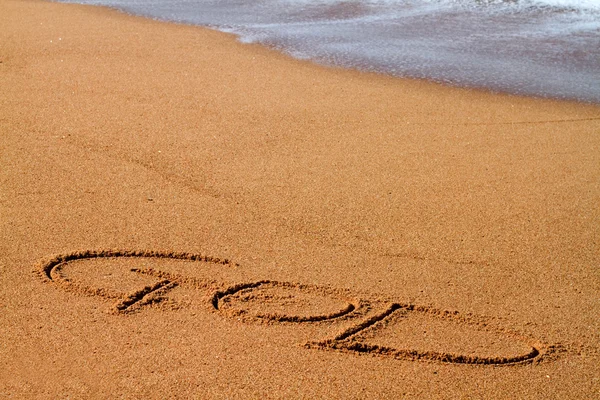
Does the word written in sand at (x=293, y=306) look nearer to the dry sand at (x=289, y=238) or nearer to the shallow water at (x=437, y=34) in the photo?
the dry sand at (x=289, y=238)

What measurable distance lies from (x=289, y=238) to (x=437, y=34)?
176 inches

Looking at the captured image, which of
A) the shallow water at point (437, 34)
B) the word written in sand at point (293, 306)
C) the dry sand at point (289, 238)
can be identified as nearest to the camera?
the dry sand at point (289, 238)

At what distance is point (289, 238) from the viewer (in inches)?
134

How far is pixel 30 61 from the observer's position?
5.69 m

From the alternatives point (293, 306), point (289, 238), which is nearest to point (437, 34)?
point (289, 238)

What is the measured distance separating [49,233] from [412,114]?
8.42ft

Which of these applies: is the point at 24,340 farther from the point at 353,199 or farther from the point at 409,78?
the point at 409,78

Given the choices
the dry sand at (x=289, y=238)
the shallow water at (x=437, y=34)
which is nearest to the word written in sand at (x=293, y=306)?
the dry sand at (x=289, y=238)

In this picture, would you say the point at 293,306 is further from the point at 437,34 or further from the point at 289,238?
the point at 437,34

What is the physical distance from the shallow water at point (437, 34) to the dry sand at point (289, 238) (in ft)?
1.97

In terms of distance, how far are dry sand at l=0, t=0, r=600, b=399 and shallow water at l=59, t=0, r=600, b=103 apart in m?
0.60

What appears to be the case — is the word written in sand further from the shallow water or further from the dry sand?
the shallow water

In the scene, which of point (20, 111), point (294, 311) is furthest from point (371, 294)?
point (20, 111)

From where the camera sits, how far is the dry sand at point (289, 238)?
2.58 metres
